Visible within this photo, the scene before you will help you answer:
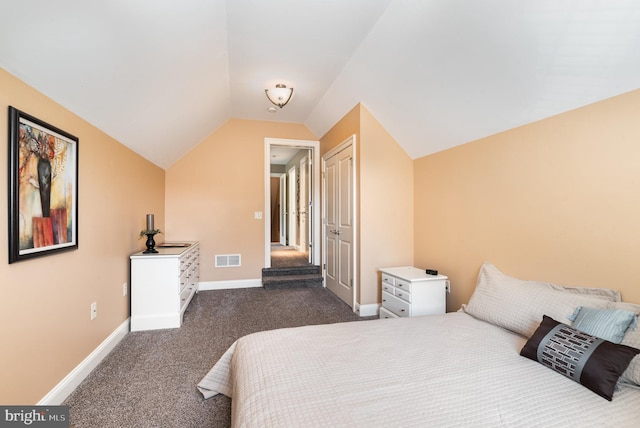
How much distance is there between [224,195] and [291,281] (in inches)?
68.8

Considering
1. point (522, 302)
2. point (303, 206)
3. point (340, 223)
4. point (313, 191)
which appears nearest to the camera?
point (522, 302)

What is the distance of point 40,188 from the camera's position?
1.59 m

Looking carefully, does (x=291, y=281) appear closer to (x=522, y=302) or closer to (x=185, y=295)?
(x=185, y=295)

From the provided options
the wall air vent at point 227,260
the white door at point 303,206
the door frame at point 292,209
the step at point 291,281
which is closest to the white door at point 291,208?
the door frame at point 292,209

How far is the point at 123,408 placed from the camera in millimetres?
1709

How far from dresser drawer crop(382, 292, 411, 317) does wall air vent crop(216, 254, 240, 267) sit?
2515mm

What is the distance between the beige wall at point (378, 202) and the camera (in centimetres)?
333


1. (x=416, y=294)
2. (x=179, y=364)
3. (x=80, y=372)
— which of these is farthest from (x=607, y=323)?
(x=80, y=372)

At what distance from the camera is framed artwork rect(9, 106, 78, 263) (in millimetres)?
1392

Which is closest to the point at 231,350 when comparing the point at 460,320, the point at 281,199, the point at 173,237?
the point at 460,320

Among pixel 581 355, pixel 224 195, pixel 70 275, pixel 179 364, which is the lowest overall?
pixel 179 364

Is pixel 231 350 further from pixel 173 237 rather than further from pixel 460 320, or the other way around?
pixel 173 237

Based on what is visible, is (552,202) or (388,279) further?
(388,279)

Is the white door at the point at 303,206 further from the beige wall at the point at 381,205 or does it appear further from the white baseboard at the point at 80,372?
the white baseboard at the point at 80,372
